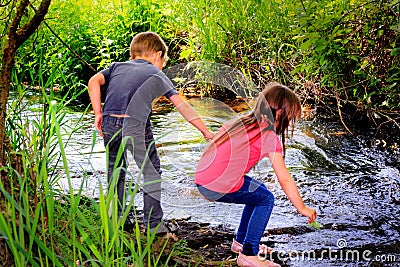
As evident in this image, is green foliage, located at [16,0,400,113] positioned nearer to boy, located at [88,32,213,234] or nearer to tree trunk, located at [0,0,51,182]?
boy, located at [88,32,213,234]

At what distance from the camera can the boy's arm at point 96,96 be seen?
3.36m

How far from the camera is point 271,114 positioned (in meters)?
3.08

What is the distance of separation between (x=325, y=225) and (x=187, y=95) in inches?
172

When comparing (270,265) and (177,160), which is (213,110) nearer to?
(177,160)

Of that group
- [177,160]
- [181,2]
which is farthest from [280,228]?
[181,2]

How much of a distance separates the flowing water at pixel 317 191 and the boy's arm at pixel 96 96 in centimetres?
21

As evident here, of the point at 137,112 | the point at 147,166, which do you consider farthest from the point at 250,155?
the point at 137,112

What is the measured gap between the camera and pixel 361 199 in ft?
12.9

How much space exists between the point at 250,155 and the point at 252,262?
1.82ft

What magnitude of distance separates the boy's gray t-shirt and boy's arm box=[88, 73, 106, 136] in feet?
0.14

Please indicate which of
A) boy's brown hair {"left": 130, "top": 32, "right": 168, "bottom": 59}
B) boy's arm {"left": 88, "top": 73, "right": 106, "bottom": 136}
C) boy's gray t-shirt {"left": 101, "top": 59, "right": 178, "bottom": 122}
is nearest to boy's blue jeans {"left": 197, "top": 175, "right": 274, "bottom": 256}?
boy's gray t-shirt {"left": 101, "top": 59, "right": 178, "bottom": 122}

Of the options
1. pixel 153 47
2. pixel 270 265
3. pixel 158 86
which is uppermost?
pixel 153 47

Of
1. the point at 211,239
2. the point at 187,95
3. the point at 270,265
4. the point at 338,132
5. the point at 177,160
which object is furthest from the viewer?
the point at 187,95

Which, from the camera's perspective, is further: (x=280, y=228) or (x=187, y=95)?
(x=187, y=95)
